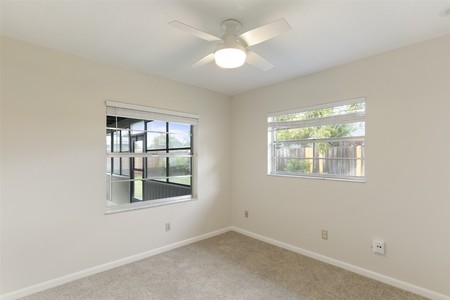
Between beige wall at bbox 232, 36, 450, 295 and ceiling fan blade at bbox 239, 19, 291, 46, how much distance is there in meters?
1.57

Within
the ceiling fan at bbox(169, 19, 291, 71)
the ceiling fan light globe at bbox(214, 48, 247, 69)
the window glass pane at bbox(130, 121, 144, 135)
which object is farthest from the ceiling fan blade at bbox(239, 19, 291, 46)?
the window glass pane at bbox(130, 121, 144, 135)

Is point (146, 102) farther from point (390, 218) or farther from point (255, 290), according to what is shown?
point (390, 218)

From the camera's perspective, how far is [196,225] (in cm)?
371

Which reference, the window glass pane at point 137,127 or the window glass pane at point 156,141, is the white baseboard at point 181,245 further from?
the window glass pane at point 137,127

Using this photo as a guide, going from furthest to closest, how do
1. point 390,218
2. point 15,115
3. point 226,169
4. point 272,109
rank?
point 226,169 < point 272,109 < point 390,218 < point 15,115

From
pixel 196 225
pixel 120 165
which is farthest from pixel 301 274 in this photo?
pixel 120 165

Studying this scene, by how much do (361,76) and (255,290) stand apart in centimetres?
260

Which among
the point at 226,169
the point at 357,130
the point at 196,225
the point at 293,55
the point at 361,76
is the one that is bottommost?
the point at 196,225

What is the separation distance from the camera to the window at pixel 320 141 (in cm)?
281

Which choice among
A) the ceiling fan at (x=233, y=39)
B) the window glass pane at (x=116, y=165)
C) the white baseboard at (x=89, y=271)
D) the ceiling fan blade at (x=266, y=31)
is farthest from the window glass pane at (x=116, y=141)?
the ceiling fan blade at (x=266, y=31)

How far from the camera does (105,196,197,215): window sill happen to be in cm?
291

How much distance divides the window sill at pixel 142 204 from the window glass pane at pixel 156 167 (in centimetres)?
34

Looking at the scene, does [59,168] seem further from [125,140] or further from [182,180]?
[182,180]

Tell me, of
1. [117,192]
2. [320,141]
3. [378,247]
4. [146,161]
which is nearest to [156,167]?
[146,161]
